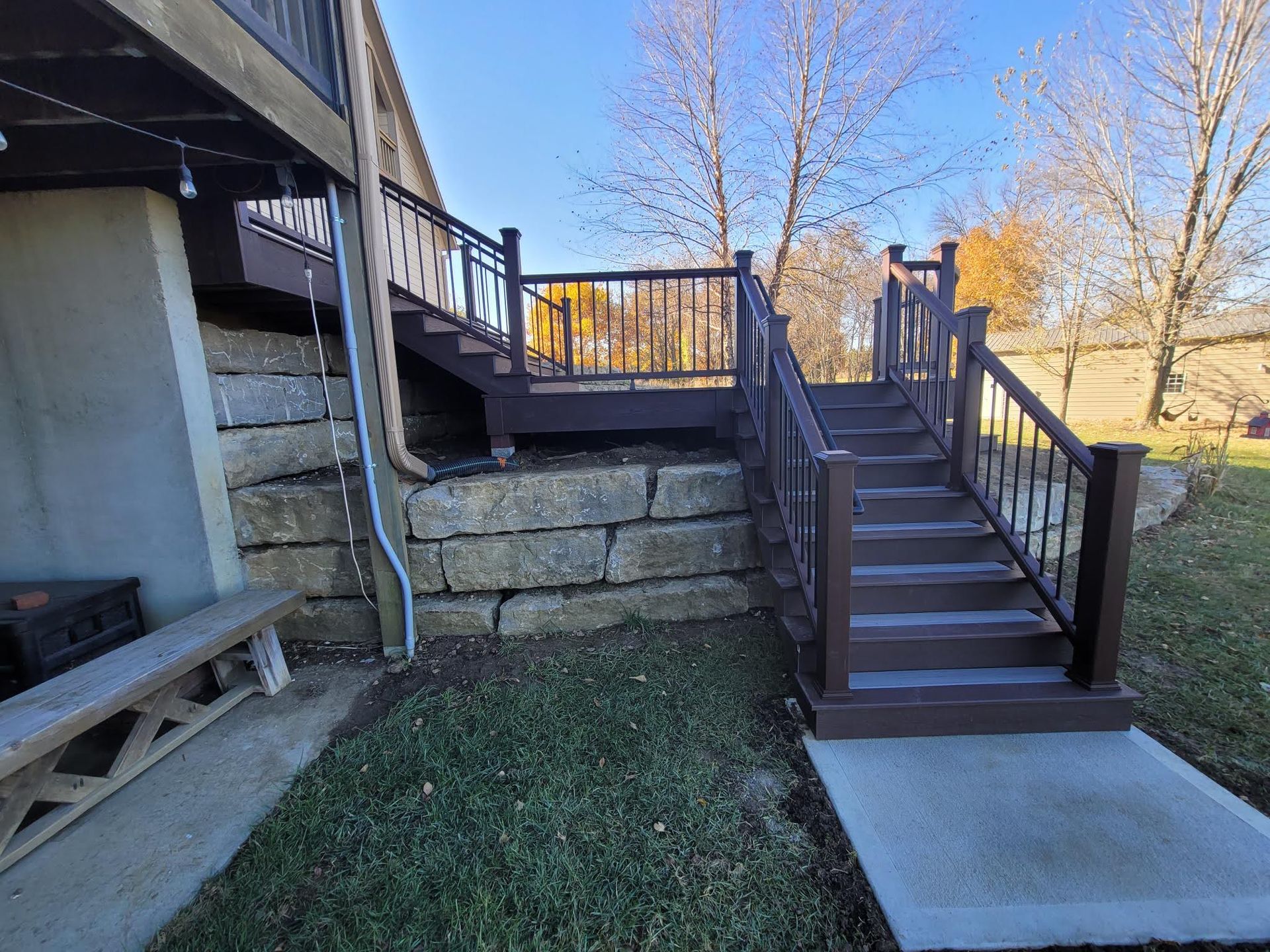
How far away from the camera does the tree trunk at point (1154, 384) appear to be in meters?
10.6

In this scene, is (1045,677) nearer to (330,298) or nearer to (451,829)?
(451,829)

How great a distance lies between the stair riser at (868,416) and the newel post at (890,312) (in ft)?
1.68

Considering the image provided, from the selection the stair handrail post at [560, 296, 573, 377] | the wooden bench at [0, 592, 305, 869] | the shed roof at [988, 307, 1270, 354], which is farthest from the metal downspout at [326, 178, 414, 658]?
the shed roof at [988, 307, 1270, 354]

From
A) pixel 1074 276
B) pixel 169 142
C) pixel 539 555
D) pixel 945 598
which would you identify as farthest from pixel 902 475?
pixel 1074 276

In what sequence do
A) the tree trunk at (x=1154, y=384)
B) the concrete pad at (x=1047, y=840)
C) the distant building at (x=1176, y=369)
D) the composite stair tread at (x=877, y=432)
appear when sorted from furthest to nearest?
the distant building at (x=1176, y=369) → the tree trunk at (x=1154, y=384) → the composite stair tread at (x=877, y=432) → the concrete pad at (x=1047, y=840)

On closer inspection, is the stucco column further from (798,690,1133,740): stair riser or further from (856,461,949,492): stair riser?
(856,461,949,492): stair riser

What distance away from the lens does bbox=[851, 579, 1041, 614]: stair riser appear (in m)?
2.67

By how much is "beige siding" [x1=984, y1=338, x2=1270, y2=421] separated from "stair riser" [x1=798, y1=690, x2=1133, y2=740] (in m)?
11.6

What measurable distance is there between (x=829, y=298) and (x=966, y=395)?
671 centimetres

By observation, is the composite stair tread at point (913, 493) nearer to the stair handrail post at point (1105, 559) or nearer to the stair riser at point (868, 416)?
the stair riser at point (868, 416)

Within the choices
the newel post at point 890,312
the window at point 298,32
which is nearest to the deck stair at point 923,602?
the newel post at point 890,312

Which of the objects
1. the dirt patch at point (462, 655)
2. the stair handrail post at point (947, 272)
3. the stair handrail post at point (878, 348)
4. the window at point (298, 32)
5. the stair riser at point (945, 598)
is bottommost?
the dirt patch at point (462, 655)

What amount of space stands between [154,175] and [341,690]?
2687mm

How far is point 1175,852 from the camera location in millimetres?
1673
